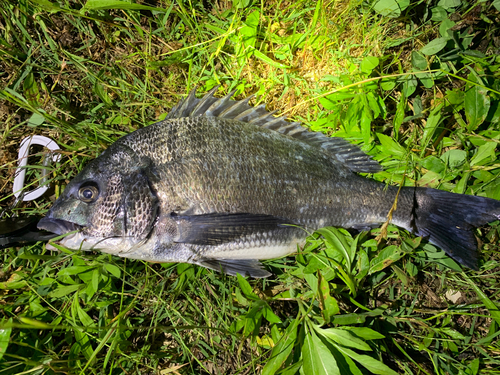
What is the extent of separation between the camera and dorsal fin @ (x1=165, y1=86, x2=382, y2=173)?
2.24 metres

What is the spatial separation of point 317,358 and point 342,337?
0.24 m

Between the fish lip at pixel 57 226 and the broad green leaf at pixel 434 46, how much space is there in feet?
9.79

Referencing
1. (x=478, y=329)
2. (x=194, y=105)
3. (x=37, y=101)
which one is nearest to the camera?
(x=194, y=105)

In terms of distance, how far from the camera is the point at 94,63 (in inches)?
104

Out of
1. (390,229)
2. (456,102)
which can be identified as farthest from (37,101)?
(456,102)

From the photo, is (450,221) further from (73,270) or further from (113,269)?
(73,270)

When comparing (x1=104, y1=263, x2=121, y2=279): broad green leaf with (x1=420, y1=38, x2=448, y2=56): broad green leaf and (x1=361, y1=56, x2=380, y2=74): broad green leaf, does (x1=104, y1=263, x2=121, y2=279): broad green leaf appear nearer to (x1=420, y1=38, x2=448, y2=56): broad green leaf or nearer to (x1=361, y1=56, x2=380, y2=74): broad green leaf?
(x1=361, y1=56, x2=380, y2=74): broad green leaf

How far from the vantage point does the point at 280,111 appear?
2.62m

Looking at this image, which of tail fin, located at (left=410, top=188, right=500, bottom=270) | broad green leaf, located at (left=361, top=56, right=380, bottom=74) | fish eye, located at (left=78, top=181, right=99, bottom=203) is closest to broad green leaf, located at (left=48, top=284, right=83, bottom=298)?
fish eye, located at (left=78, top=181, right=99, bottom=203)

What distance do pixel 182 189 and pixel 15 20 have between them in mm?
2280

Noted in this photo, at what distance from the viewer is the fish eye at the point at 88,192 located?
1987 millimetres

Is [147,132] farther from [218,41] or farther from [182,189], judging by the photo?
[218,41]

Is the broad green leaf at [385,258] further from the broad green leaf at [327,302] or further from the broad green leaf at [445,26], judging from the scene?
the broad green leaf at [445,26]

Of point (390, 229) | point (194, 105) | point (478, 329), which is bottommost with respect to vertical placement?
point (478, 329)
